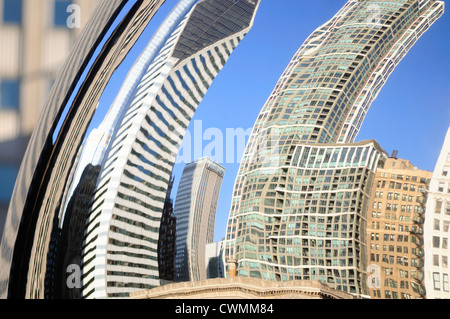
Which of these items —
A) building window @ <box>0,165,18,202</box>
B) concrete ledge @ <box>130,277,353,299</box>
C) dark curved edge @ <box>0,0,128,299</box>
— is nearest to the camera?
concrete ledge @ <box>130,277,353,299</box>

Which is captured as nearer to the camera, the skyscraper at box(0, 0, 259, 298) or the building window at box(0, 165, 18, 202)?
the skyscraper at box(0, 0, 259, 298)

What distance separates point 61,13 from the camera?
70.7 inches

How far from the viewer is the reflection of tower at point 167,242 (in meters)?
0.87

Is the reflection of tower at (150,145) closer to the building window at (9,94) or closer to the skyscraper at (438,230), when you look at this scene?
the skyscraper at (438,230)

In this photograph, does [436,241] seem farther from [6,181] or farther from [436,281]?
[6,181]

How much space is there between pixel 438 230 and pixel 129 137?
0.52 meters

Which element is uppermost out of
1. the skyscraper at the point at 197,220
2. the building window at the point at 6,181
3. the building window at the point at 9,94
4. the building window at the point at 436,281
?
the building window at the point at 9,94

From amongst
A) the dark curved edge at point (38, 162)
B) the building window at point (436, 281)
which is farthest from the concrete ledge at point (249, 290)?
the dark curved edge at point (38, 162)

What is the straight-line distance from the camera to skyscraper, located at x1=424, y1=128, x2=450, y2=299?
0.84 m

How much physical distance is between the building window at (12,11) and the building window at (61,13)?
0.40 ft

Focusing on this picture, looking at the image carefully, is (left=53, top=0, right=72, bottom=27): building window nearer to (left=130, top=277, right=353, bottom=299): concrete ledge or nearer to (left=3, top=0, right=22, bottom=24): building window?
(left=3, top=0, right=22, bottom=24): building window

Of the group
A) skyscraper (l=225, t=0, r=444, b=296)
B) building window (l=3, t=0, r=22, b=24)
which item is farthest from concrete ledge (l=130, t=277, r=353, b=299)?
building window (l=3, t=0, r=22, b=24)
